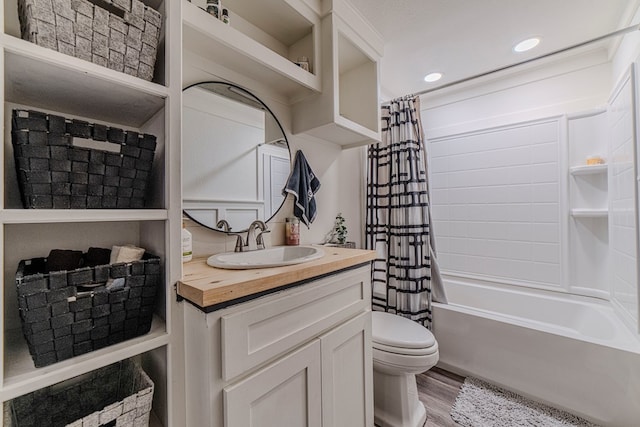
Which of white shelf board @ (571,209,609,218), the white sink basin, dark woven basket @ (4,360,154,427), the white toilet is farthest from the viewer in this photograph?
white shelf board @ (571,209,609,218)

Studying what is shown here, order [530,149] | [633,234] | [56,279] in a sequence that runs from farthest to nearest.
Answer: [530,149] < [633,234] < [56,279]

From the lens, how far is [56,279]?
55cm

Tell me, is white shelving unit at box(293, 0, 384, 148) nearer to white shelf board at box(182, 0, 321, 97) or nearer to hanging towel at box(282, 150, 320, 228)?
white shelf board at box(182, 0, 321, 97)

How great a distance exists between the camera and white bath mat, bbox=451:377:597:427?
1.38m

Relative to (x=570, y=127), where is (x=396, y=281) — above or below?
below

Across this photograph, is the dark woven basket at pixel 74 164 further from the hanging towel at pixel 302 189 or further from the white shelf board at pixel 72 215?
the hanging towel at pixel 302 189

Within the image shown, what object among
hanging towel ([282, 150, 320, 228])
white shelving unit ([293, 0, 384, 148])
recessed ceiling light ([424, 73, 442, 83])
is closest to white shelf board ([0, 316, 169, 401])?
hanging towel ([282, 150, 320, 228])

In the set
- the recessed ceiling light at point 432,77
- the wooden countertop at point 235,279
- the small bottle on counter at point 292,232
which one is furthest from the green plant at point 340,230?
the recessed ceiling light at point 432,77

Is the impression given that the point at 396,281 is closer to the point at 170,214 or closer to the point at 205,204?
the point at 205,204

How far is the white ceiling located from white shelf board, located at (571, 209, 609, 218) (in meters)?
1.17

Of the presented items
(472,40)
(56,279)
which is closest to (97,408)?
(56,279)

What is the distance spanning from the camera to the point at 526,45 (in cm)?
179

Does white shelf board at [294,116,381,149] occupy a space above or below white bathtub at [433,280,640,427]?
above

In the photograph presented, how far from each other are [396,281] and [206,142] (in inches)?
64.4
